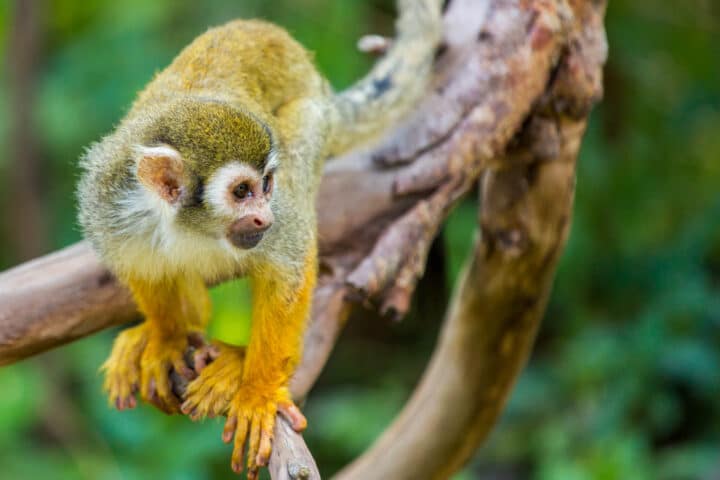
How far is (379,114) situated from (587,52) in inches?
27.9

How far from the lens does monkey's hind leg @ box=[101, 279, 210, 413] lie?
2.44m

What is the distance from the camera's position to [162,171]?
7.24 feet

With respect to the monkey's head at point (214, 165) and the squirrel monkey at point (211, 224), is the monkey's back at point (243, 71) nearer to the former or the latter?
the squirrel monkey at point (211, 224)

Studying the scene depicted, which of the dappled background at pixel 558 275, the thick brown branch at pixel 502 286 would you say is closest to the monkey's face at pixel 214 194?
the thick brown branch at pixel 502 286

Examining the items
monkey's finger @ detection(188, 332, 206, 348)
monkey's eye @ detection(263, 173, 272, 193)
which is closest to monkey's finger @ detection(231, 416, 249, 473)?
monkey's finger @ detection(188, 332, 206, 348)

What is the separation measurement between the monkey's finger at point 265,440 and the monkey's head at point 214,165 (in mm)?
433

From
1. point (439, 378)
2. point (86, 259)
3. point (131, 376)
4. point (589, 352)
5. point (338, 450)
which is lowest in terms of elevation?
point (338, 450)

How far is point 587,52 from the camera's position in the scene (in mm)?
2971

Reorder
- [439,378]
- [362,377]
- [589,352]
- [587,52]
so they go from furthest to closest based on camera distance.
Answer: [362,377], [589,352], [439,378], [587,52]

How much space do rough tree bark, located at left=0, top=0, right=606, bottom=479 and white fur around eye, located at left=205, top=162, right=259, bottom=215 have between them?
0.45 m

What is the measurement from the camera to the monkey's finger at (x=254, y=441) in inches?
84.6

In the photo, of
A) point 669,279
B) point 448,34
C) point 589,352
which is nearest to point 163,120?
point 448,34

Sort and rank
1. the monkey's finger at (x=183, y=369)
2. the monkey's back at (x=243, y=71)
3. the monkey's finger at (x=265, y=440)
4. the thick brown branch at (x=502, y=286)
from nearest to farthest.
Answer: the monkey's finger at (x=265, y=440) < the monkey's finger at (x=183, y=369) < the monkey's back at (x=243, y=71) < the thick brown branch at (x=502, y=286)

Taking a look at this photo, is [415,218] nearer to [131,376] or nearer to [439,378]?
[439,378]
